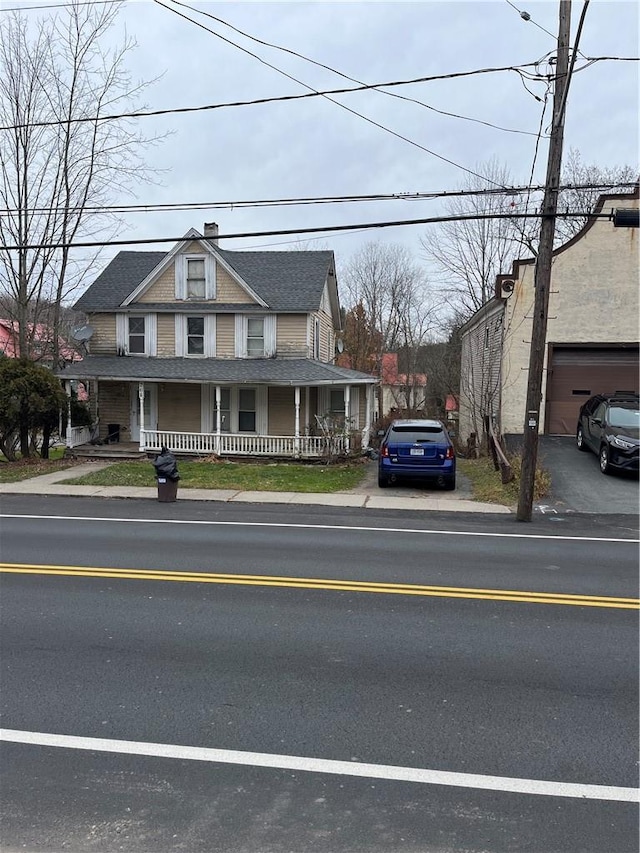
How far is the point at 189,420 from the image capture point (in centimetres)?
Result: 2261

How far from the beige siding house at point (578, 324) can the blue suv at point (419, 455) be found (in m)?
6.22

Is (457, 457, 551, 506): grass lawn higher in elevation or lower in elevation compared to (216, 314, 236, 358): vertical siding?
lower

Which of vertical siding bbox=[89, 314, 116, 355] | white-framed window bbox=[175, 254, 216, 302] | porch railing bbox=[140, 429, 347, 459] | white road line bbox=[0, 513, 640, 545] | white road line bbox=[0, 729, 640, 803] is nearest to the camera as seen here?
white road line bbox=[0, 729, 640, 803]

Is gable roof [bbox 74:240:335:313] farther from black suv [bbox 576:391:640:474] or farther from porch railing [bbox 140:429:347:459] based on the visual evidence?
black suv [bbox 576:391:640:474]

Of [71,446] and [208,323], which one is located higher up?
[208,323]

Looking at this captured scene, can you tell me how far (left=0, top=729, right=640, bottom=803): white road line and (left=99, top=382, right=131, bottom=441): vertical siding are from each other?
65.3ft

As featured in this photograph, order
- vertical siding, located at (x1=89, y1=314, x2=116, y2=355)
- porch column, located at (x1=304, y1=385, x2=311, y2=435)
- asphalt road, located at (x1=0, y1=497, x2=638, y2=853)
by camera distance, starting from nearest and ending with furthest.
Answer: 1. asphalt road, located at (x1=0, y1=497, x2=638, y2=853)
2. porch column, located at (x1=304, y1=385, x2=311, y2=435)
3. vertical siding, located at (x1=89, y1=314, x2=116, y2=355)

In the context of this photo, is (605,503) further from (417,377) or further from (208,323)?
(417,377)

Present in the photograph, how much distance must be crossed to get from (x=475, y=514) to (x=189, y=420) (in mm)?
13357

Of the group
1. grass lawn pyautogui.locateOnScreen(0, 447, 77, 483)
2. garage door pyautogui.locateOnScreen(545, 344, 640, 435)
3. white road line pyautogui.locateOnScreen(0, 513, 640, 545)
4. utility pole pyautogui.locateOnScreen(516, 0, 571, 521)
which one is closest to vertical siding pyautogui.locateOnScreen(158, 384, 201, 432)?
grass lawn pyautogui.locateOnScreen(0, 447, 77, 483)

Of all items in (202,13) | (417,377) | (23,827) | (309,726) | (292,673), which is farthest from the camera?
(417,377)

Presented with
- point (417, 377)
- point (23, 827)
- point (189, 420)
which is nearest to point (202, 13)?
point (23, 827)

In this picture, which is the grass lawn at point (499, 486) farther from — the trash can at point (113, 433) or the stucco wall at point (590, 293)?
the trash can at point (113, 433)

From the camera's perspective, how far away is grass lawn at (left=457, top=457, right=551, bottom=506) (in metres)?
13.4
